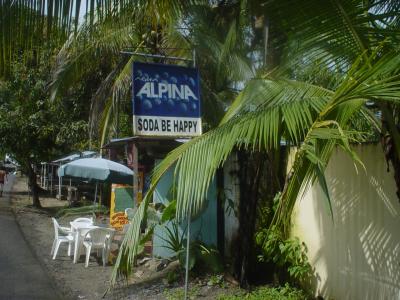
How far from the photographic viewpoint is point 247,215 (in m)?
8.20

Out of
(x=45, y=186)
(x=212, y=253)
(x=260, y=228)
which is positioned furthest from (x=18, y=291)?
(x=45, y=186)

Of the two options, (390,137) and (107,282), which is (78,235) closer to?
(107,282)

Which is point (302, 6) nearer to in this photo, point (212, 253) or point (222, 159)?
point (222, 159)

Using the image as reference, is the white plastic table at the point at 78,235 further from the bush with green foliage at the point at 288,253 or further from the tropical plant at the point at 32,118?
the tropical plant at the point at 32,118

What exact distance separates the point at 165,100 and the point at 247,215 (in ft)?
6.93

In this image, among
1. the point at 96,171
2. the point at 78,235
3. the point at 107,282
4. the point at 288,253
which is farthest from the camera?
the point at 96,171

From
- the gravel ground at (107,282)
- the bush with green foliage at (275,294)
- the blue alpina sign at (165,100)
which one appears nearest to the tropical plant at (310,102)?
the blue alpina sign at (165,100)

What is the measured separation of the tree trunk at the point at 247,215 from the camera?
8086 millimetres

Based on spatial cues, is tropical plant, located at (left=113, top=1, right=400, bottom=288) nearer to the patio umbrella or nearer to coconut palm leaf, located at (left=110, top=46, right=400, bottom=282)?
coconut palm leaf, located at (left=110, top=46, right=400, bottom=282)

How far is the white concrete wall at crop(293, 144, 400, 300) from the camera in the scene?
573 cm

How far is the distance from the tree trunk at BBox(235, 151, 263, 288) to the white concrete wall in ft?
3.29

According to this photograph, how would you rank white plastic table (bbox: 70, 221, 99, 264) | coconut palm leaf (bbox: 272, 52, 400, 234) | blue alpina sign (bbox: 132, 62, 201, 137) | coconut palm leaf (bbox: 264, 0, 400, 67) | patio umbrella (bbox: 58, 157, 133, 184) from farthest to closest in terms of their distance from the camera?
patio umbrella (bbox: 58, 157, 133, 184), white plastic table (bbox: 70, 221, 99, 264), blue alpina sign (bbox: 132, 62, 201, 137), coconut palm leaf (bbox: 264, 0, 400, 67), coconut palm leaf (bbox: 272, 52, 400, 234)

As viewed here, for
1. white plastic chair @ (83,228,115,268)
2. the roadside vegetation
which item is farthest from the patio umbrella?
the roadside vegetation

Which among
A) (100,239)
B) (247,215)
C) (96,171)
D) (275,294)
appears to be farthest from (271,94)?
(96,171)
